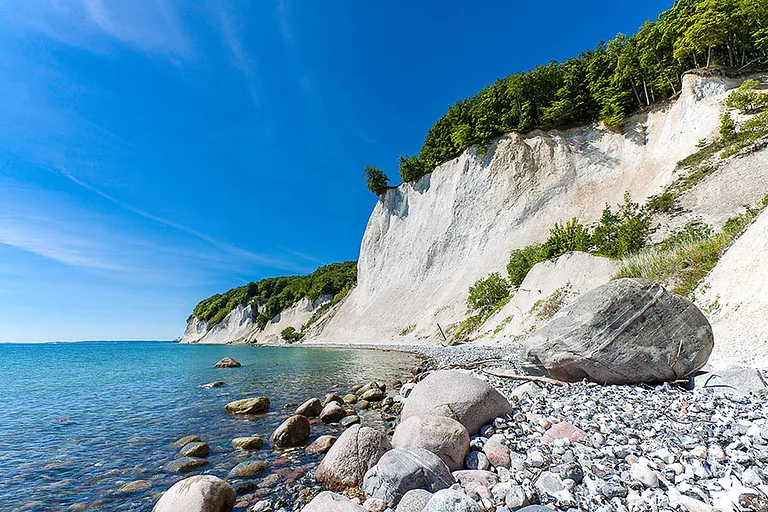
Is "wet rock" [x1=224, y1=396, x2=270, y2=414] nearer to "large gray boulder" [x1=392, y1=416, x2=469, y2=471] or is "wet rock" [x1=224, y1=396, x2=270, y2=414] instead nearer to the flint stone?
"large gray boulder" [x1=392, y1=416, x2=469, y2=471]

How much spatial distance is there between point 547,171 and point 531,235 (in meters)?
8.46

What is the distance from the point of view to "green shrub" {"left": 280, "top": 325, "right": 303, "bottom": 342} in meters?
69.2

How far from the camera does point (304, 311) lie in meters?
77.1

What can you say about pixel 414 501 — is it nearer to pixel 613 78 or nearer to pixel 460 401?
pixel 460 401

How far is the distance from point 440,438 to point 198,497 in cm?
354

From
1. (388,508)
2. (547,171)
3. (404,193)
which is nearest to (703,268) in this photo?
(388,508)

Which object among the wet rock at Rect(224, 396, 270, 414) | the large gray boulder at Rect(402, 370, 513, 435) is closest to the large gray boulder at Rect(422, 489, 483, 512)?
the large gray boulder at Rect(402, 370, 513, 435)

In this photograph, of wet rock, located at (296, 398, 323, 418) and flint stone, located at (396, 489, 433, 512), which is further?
wet rock, located at (296, 398, 323, 418)

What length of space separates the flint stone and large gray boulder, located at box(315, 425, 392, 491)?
1378 millimetres

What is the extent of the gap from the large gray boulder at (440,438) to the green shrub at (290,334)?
66433 mm

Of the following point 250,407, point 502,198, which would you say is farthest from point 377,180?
point 250,407

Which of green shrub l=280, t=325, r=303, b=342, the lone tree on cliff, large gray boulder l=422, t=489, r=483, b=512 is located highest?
the lone tree on cliff

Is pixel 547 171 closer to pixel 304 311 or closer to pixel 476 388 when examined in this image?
pixel 476 388

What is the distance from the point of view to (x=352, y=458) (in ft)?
18.2
